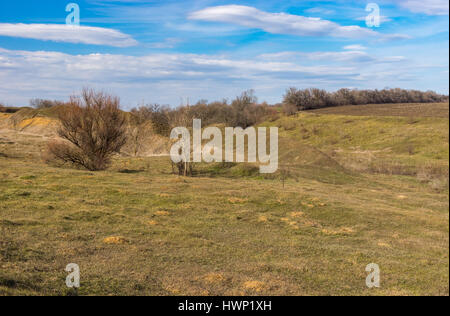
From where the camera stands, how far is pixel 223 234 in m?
17.1

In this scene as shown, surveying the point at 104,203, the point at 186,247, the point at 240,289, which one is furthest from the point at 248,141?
the point at 240,289

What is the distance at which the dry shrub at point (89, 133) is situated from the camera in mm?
37031

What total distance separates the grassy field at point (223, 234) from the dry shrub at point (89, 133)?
7969 mm

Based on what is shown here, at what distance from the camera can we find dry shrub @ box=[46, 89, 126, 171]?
37.0 m

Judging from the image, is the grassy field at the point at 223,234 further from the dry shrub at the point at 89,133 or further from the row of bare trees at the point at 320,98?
the row of bare trees at the point at 320,98

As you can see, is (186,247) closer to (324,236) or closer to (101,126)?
(324,236)

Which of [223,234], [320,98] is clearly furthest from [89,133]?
[320,98]

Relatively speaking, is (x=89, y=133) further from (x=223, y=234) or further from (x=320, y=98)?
(x=320, y=98)

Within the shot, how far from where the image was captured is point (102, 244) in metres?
14.4

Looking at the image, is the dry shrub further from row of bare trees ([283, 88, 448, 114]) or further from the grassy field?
row of bare trees ([283, 88, 448, 114])

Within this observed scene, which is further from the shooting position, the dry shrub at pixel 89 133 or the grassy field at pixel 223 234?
the dry shrub at pixel 89 133

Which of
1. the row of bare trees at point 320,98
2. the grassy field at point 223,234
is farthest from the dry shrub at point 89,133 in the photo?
the row of bare trees at point 320,98

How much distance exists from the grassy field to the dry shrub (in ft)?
26.1
